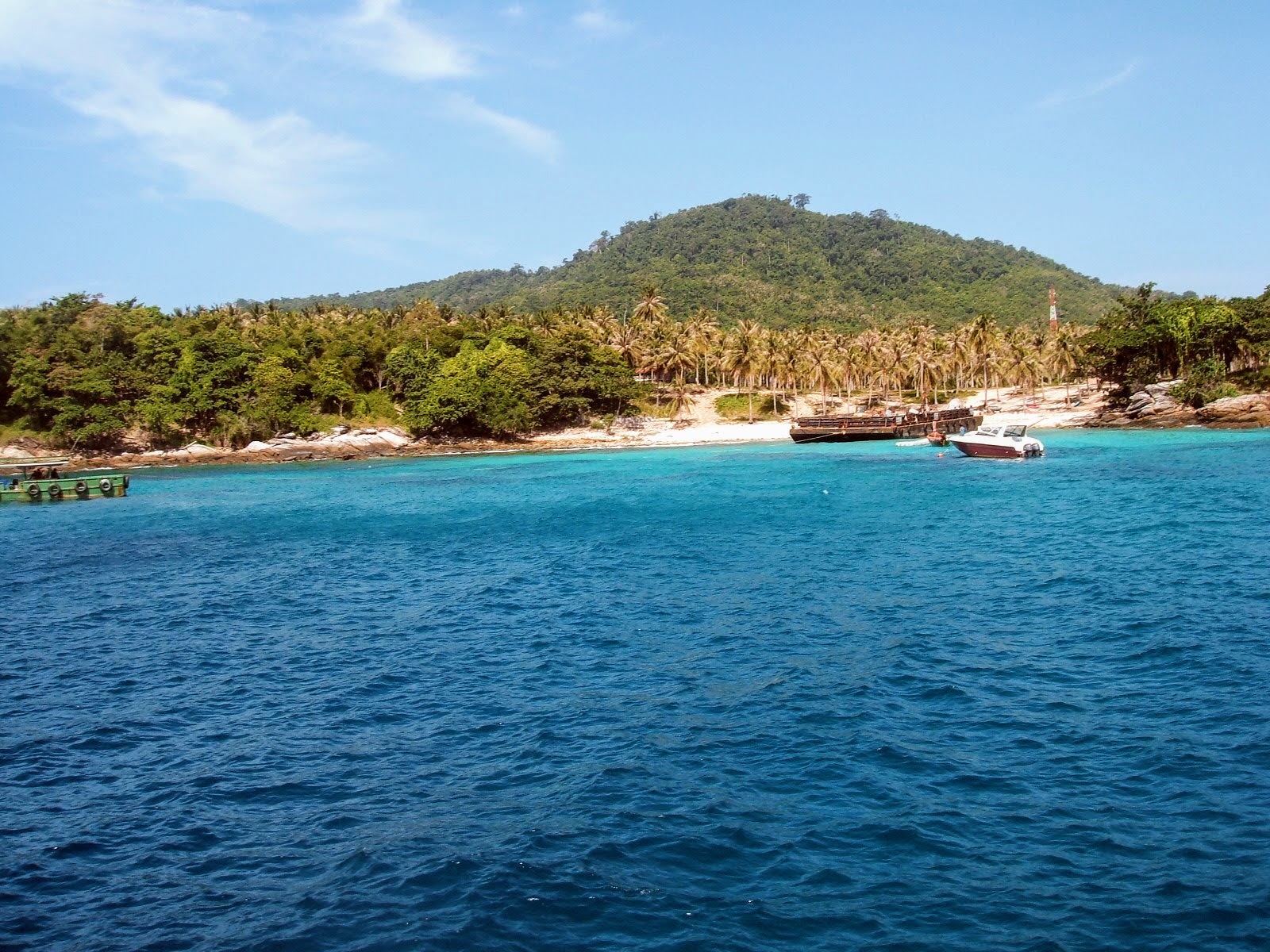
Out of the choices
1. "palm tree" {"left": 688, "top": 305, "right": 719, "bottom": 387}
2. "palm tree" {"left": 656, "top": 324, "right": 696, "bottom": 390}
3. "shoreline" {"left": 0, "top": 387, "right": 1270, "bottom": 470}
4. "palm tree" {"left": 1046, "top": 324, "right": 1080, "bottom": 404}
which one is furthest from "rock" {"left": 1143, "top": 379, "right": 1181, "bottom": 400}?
"palm tree" {"left": 656, "top": 324, "right": 696, "bottom": 390}

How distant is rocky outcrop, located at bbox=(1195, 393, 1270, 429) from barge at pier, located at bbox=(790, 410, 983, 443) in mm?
23396

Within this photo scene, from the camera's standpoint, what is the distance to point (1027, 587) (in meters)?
29.1

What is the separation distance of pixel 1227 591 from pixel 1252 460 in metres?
43.3

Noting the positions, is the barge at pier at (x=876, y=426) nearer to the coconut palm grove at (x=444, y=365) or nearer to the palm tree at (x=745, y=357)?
the coconut palm grove at (x=444, y=365)

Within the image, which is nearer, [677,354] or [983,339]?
[983,339]

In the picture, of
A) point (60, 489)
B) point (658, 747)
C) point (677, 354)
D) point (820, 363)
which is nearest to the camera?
point (658, 747)

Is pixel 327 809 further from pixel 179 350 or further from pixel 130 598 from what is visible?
pixel 179 350

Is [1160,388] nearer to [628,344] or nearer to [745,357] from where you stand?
[745,357]

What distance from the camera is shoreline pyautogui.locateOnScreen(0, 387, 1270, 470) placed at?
358ft

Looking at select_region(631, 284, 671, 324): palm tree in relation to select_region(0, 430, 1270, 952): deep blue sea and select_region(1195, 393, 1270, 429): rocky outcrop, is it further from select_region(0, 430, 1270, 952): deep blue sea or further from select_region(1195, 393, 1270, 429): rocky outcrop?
select_region(0, 430, 1270, 952): deep blue sea

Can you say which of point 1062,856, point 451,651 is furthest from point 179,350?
point 1062,856

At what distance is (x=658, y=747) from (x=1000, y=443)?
66766 mm

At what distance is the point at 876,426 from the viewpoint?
356ft

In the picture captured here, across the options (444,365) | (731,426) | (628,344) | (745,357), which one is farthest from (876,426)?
(444,365)
